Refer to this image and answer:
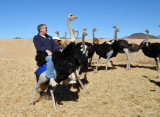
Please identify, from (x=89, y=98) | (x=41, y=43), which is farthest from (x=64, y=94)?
(x=41, y=43)

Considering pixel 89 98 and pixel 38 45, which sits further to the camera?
pixel 89 98

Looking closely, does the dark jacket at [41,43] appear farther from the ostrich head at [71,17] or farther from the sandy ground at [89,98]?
the sandy ground at [89,98]

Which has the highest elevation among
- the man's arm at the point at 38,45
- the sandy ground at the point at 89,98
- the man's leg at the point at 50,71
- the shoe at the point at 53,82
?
the man's arm at the point at 38,45

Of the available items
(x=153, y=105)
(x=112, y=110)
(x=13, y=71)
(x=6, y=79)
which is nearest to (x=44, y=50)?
(x=112, y=110)

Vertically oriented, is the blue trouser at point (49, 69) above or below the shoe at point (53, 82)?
above

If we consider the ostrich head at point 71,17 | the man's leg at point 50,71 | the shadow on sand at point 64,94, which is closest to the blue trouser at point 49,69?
the man's leg at point 50,71

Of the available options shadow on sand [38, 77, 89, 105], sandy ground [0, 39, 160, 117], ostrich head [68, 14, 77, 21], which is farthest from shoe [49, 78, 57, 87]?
ostrich head [68, 14, 77, 21]

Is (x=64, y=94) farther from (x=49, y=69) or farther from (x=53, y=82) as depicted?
(x=49, y=69)

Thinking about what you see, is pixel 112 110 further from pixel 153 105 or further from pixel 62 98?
pixel 62 98

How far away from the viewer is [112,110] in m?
4.46

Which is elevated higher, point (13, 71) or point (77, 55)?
point (77, 55)

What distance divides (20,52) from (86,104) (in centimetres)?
1538

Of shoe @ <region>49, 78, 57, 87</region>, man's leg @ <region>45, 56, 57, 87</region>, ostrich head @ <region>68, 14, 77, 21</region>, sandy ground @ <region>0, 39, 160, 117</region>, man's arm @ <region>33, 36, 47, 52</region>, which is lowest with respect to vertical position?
sandy ground @ <region>0, 39, 160, 117</region>

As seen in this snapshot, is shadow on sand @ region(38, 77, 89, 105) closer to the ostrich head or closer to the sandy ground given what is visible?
the sandy ground
